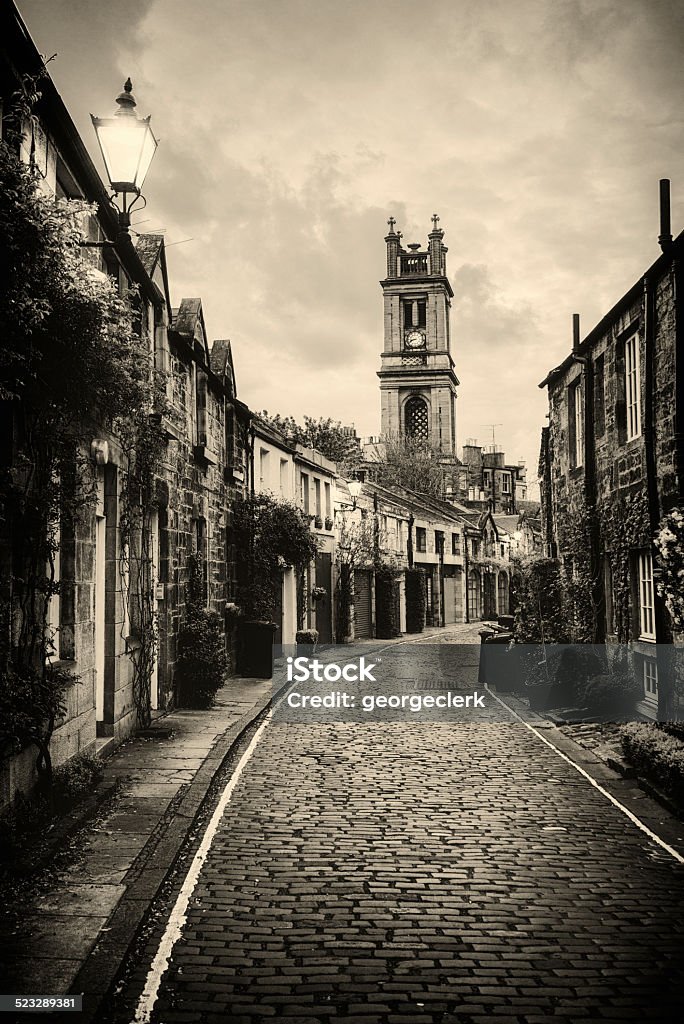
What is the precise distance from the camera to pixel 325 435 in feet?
174

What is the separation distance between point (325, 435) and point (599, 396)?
37.4 metres

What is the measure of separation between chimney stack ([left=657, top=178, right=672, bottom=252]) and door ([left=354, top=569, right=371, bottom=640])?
72.1 ft

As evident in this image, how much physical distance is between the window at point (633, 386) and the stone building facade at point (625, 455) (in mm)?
17

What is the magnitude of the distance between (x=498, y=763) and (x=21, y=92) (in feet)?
26.7

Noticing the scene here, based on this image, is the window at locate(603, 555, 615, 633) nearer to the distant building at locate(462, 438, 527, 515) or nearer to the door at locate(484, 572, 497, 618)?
the door at locate(484, 572, 497, 618)

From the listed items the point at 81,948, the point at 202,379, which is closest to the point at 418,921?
the point at 81,948

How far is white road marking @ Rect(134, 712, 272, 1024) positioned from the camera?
4.51 meters

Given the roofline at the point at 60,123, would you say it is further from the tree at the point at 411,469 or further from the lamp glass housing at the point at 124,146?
the tree at the point at 411,469

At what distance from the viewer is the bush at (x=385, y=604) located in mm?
34438

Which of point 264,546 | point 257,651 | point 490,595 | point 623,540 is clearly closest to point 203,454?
point 257,651

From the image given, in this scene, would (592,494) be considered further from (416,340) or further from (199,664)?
A: (416,340)

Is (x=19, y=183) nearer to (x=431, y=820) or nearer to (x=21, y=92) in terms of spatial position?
(x=21, y=92)

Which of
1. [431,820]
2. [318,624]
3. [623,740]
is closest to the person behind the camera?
[431,820]

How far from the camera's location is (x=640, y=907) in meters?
5.85
